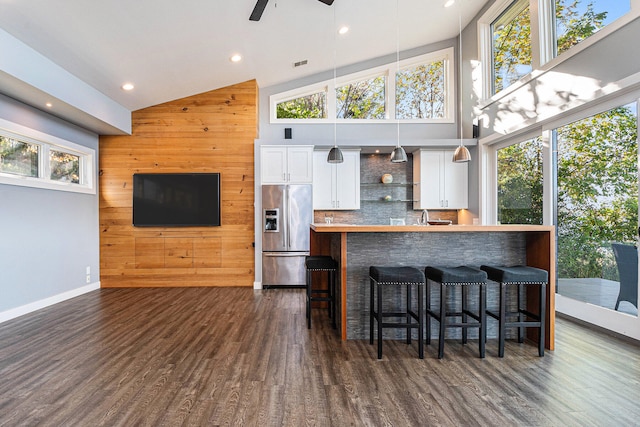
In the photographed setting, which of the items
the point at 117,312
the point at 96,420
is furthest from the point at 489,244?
the point at 117,312

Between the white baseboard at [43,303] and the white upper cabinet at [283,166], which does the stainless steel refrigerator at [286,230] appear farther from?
the white baseboard at [43,303]

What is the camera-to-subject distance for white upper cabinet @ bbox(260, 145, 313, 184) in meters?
5.40

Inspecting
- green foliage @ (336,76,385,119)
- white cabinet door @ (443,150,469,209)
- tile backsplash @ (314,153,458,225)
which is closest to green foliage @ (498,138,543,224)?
white cabinet door @ (443,150,469,209)

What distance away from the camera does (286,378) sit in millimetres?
→ 2301

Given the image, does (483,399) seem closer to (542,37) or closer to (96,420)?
(96,420)

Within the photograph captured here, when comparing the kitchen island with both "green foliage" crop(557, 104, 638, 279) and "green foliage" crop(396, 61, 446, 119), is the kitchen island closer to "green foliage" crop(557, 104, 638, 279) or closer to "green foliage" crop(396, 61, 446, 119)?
"green foliage" crop(557, 104, 638, 279)

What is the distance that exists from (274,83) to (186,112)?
5.23 feet

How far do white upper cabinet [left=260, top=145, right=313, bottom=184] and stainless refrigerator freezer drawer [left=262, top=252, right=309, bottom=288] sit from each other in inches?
47.6

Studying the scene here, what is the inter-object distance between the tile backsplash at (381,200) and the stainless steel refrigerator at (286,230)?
0.65 metres

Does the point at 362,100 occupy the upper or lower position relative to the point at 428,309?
upper

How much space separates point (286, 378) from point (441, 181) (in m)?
4.44

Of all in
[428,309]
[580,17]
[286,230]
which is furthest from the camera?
[286,230]

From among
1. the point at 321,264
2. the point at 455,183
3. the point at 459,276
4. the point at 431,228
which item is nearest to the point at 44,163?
the point at 321,264

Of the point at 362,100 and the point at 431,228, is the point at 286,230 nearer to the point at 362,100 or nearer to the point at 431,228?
the point at 362,100
